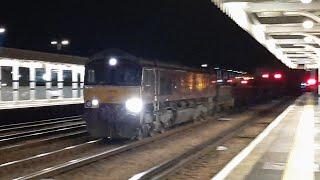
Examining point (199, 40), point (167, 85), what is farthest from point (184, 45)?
point (167, 85)

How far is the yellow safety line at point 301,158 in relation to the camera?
27.0ft

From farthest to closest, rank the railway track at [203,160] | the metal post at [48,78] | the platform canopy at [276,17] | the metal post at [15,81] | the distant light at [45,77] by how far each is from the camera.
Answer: the metal post at [48,78] → the distant light at [45,77] → the metal post at [15,81] → the platform canopy at [276,17] → the railway track at [203,160]

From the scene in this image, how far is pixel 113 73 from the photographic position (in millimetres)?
16828

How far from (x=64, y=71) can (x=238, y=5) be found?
1690cm

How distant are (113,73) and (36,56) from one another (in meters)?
8.89

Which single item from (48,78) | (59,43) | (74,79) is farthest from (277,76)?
(48,78)

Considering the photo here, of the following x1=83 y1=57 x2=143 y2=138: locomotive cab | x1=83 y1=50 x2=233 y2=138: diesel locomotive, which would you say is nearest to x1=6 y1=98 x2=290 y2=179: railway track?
x1=83 y1=50 x2=233 y2=138: diesel locomotive

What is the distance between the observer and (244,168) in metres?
9.15

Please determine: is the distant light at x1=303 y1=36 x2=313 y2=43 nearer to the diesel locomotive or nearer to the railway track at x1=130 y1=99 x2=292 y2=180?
the railway track at x1=130 y1=99 x2=292 y2=180

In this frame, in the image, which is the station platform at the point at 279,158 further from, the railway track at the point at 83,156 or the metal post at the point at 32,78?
the metal post at the point at 32,78

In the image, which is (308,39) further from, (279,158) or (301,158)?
(301,158)

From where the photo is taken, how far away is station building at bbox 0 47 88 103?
2341 cm

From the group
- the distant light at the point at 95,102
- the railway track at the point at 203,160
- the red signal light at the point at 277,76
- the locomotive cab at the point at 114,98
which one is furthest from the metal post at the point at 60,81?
the red signal light at the point at 277,76

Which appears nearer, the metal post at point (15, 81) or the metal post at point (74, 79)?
the metal post at point (15, 81)
